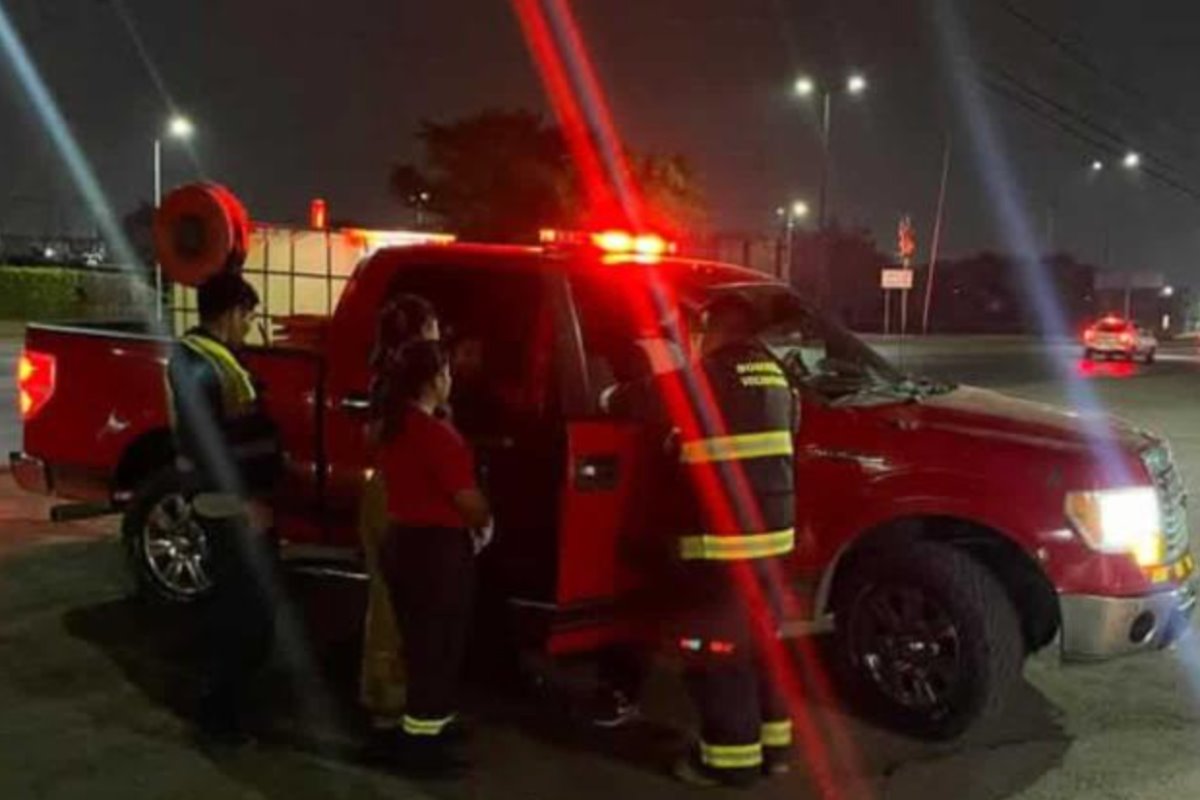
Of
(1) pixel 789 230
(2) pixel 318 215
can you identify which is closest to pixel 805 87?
(1) pixel 789 230

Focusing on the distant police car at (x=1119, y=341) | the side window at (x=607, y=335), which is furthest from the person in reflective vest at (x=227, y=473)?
the distant police car at (x=1119, y=341)

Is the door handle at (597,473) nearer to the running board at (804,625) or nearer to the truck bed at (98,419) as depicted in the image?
the running board at (804,625)

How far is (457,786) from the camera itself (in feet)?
17.2

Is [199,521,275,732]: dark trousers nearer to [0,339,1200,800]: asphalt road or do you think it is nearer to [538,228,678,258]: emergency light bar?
[0,339,1200,800]: asphalt road

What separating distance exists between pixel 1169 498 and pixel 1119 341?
134 ft

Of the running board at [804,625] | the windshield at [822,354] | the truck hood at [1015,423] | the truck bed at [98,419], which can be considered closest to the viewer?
the truck hood at [1015,423]

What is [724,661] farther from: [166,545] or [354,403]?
[166,545]

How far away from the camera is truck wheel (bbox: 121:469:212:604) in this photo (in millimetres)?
7387

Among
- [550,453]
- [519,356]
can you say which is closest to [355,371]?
[519,356]

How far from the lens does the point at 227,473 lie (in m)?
5.49

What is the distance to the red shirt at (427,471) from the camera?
200 inches

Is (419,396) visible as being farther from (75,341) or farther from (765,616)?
(75,341)

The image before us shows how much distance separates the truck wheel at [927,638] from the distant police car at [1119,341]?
41.4 metres

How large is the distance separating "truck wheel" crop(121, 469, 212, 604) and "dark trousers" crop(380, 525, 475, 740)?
2.40 metres
